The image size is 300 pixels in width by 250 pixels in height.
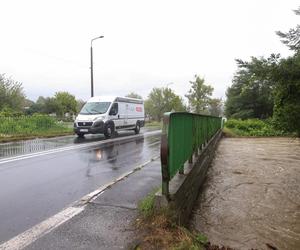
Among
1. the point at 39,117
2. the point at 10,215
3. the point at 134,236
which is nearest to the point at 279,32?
the point at 134,236

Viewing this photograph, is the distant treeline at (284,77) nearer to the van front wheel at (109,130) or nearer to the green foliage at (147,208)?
the green foliage at (147,208)

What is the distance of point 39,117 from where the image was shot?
902 inches

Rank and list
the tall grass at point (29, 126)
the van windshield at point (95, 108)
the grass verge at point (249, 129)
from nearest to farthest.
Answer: the van windshield at point (95, 108) → the tall grass at point (29, 126) → the grass verge at point (249, 129)

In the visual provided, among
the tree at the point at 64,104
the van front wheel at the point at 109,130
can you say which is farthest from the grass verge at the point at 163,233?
the tree at the point at 64,104

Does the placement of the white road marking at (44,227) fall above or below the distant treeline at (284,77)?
below

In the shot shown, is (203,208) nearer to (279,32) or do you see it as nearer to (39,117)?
(279,32)

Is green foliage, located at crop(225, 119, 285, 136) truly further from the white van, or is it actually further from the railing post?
the railing post

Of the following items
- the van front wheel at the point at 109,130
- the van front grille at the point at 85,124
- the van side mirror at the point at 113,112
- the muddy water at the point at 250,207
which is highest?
the van side mirror at the point at 113,112

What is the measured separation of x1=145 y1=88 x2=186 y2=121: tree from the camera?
60156mm

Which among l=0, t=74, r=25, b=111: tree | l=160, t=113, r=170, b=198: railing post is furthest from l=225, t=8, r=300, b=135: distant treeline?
l=0, t=74, r=25, b=111: tree

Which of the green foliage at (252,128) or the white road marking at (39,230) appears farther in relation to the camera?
the green foliage at (252,128)

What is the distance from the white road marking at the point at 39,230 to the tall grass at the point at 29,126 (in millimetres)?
15849

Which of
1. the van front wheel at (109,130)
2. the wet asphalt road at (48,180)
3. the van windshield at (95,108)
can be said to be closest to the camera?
the wet asphalt road at (48,180)

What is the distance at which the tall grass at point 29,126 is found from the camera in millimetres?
20156
